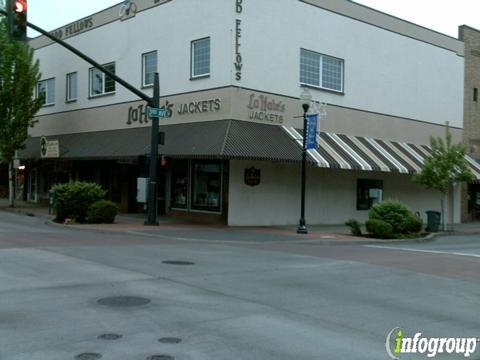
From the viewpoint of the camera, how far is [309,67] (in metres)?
25.5

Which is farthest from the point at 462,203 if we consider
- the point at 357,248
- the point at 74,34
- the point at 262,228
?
the point at 74,34

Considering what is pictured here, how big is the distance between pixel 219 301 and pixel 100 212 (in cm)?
1414

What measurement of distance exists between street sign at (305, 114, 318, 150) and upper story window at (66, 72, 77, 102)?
50.5 ft

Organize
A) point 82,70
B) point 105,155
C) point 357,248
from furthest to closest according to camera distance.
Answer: point 82,70 → point 105,155 → point 357,248

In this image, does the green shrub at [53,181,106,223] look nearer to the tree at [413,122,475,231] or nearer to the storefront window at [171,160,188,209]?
the storefront window at [171,160,188,209]

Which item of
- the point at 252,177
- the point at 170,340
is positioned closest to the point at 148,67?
the point at 252,177

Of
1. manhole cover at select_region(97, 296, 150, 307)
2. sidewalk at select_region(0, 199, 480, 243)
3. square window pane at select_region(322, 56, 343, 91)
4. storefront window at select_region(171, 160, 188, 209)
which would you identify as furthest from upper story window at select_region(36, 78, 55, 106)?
manhole cover at select_region(97, 296, 150, 307)

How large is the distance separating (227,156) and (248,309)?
12.3m

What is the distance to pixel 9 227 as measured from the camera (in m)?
20.0

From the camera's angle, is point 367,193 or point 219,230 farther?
point 367,193

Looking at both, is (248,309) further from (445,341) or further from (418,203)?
(418,203)

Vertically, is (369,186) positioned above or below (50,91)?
below

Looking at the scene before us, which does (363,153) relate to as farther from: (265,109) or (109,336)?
(109,336)

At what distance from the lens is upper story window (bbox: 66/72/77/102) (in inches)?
1236
